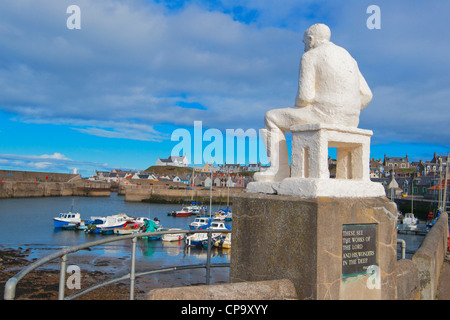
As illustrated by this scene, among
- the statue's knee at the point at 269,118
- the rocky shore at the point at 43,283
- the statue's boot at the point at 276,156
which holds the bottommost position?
the rocky shore at the point at 43,283

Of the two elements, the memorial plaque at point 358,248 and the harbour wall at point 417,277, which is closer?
the memorial plaque at point 358,248

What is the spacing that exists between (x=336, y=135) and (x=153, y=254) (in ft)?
81.7

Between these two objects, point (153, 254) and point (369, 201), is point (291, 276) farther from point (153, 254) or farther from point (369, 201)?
point (153, 254)

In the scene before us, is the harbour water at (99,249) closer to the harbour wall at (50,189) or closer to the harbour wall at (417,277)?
the harbour wall at (417,277)

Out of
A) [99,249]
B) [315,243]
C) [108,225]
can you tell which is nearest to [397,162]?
[108,225]

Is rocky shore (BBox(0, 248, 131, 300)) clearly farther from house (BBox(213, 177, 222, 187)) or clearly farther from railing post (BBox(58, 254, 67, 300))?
house (BBox(213, 177, 222, 187))

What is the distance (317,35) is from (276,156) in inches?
62.8

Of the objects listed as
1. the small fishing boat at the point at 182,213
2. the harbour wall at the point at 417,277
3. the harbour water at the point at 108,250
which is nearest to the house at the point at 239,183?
the small fishing boat at the point at 182,213

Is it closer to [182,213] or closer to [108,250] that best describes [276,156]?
[108,250]

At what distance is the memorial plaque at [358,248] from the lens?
3727mm

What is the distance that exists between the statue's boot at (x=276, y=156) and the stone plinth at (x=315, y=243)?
49 cm

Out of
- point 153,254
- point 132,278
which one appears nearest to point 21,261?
point 153,254

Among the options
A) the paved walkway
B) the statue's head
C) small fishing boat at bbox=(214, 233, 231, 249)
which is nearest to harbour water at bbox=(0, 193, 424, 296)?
small fishing boat at bbox=(214, 233, 231, 249)
